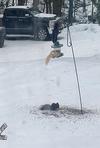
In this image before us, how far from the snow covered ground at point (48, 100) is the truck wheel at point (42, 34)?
654cm

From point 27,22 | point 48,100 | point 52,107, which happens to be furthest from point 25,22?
point 52,107

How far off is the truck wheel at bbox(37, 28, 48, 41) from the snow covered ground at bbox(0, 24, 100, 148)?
6537 mm

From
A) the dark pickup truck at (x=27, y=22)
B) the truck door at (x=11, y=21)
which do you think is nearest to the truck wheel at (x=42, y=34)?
the dark pickup truck at (x=27, y=22)

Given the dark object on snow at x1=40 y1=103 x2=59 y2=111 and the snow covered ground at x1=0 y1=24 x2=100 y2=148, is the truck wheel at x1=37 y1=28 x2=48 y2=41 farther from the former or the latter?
the dark object on snow at x1=40 y1=103 x2=59 y2=111

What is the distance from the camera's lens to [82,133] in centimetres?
924

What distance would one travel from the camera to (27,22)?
28312 millimetres

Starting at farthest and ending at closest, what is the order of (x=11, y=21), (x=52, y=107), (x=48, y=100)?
(x=11, y=21) → (x=48, y=100) → (x=52, y=107)

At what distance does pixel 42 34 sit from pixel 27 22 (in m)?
1.37

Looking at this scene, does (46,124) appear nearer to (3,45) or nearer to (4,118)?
(4,118)

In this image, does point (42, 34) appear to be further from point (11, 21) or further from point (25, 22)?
point (11, 21)

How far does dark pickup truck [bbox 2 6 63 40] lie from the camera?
27.8m

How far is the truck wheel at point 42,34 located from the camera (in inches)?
1070

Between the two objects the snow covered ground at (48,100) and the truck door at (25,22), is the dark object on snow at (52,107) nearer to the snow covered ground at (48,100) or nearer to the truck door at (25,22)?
the snow covered ground at (48,100)

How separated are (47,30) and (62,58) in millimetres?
9458
